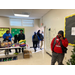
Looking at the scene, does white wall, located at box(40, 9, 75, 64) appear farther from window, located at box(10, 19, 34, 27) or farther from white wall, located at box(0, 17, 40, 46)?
window, located at box(10, 19, 34, 27)

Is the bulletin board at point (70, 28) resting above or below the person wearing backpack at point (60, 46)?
above

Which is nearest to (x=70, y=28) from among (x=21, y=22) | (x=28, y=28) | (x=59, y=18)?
(x=59, y=18)

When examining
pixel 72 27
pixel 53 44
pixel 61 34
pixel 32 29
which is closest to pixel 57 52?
pixel 53 44

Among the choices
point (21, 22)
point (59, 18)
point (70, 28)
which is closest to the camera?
point (70, 28)

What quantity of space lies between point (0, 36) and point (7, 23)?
1316mm

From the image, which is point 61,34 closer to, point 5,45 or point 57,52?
point 57,52

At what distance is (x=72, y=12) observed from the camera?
2211mm

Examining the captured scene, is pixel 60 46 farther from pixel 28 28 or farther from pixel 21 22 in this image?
pixel 21 22

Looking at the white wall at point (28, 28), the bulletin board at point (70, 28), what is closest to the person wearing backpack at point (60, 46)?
the bulletin board at point (70, 28)

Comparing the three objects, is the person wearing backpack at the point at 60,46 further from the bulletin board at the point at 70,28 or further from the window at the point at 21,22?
the window at the point at 21,22

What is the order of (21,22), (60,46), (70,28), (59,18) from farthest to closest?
(21,22), (59,18), (70,28), (60,46)

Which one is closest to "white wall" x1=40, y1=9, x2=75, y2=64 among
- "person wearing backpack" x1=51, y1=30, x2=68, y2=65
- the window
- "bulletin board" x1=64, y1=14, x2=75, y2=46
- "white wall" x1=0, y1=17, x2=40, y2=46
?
"bulletin board" x1=64, y1=14, x2=75, y2=46

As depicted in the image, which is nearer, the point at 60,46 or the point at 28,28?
the point at 60,46

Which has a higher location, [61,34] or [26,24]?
[26,24]
